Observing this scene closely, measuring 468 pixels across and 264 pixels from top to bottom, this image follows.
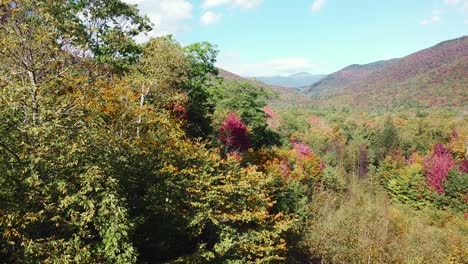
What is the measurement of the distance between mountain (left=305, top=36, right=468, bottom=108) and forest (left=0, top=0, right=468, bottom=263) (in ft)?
317

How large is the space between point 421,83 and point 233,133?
133m

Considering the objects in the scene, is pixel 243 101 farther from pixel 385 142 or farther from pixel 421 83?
pixel 421 83

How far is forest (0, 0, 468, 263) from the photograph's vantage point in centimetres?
917

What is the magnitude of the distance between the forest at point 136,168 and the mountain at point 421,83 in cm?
9655

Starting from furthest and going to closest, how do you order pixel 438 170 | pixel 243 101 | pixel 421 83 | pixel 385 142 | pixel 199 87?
pixel 421 83 → pixel 385 142 → pixel 438 170 → pixel 243 101 → pixel 199 87

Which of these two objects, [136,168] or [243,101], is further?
[243,101]

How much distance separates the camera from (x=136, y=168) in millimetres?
12938

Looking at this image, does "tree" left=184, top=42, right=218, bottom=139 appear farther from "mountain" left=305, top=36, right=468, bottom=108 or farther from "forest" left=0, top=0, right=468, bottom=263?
"mountain" left=305, top=36, right=468, bottom=108

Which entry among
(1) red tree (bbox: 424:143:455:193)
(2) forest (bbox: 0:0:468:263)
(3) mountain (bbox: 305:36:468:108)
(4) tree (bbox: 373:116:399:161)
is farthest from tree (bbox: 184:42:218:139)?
(3) mountain (bbox: 305:36:468:108)

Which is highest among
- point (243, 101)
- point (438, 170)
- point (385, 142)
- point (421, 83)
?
point (421, 83)

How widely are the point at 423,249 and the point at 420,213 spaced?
1976cm

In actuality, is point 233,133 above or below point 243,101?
below

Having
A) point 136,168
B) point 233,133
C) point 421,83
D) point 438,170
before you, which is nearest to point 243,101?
point 233,133

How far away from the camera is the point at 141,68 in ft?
64.3
